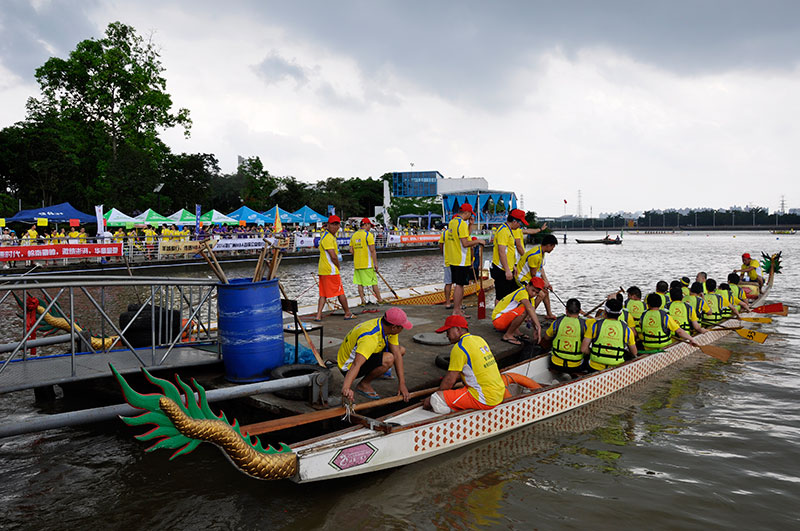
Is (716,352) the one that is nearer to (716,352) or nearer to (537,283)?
(716,352)

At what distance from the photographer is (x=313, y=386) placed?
5445 millimetres

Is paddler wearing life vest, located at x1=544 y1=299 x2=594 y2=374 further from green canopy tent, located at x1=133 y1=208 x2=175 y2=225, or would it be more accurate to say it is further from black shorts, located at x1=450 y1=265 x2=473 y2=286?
green canopy tent, located at x1=133 y1=208 x2=175 y2=225

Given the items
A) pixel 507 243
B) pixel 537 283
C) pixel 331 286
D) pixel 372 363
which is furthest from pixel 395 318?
pixel 331 286

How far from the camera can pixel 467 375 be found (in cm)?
546

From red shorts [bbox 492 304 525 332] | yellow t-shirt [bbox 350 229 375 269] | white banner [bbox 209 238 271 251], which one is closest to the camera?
red shorts [bbox 492 304 525 332]

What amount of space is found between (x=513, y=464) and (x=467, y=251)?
455 centimetres

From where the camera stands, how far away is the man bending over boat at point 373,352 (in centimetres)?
523

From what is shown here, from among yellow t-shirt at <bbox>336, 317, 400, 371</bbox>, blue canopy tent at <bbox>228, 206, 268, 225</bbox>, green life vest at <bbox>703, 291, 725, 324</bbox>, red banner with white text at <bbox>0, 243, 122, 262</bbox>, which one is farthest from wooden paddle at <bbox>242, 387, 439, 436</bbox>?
blue canopy tent at <bbox>228, 206, 268, 225</bbox>

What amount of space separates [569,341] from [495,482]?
2.99 metres

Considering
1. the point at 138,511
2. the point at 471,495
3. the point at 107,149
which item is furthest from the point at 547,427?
the point at 107,149

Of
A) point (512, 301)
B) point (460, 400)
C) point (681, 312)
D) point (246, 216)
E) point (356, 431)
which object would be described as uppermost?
point (246, 216)

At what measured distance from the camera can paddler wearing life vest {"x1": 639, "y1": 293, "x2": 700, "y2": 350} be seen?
Result: 28.7ft

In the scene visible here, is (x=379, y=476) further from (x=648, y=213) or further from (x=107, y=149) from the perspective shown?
(x=648, y=213)

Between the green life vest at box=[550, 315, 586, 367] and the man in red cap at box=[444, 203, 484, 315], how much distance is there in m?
2.02
